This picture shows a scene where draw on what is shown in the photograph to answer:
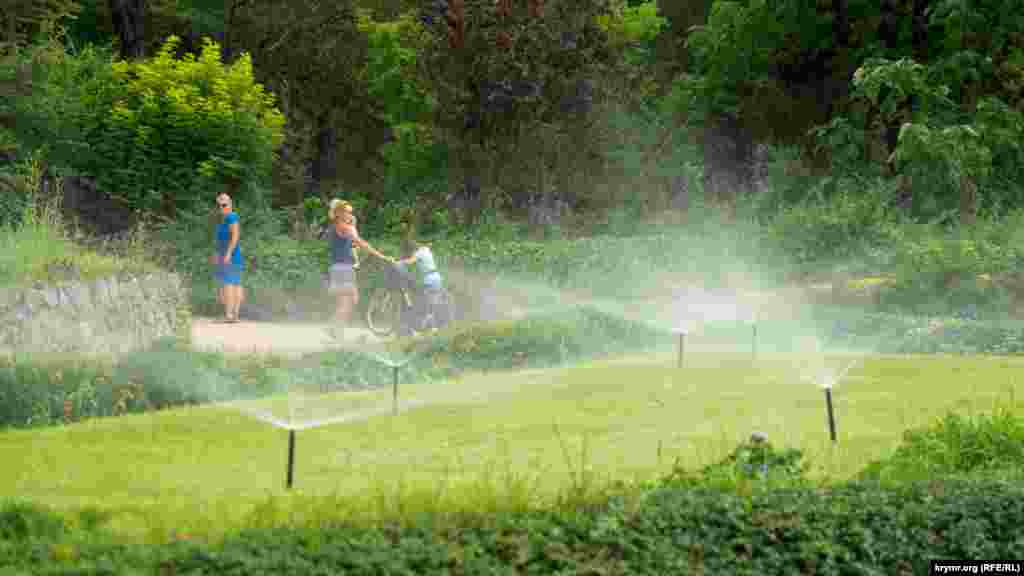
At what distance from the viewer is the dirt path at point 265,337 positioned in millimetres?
13773

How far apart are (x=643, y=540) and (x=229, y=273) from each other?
485 inches

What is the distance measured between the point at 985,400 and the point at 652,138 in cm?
1953

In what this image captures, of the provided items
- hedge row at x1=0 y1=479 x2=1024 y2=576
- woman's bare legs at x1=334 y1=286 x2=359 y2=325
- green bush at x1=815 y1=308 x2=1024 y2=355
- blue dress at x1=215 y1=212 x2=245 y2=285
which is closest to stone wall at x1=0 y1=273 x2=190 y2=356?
woman's bare legs at x1=334 y1=286 x2=359 y2=325

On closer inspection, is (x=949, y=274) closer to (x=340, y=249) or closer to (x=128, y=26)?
(x=340, y=249)

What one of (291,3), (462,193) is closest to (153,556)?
(462,193)

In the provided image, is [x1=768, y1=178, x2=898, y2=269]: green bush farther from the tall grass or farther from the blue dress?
the tall grass

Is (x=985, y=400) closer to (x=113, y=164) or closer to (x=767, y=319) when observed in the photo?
(x=767, y=319)

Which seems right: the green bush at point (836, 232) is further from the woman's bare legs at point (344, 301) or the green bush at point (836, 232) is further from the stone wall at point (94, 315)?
the stone wall at point (94, 315)

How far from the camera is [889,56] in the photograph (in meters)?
26.8

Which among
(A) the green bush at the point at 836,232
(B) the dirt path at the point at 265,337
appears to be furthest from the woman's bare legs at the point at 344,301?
(A) the green bush at the point at 836,232

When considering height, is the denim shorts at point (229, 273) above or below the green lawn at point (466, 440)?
above

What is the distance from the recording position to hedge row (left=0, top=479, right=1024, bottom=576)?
5387 millimetres

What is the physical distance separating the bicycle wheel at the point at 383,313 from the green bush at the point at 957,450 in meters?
10.1

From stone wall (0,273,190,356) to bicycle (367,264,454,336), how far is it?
297 cm
